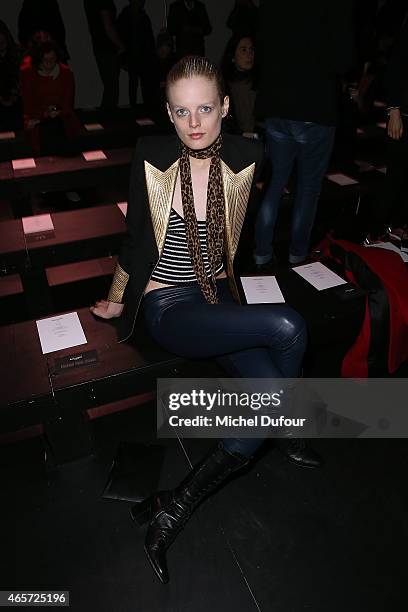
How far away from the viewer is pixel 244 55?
3695 mm

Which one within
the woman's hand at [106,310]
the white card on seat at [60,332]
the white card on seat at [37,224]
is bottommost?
the white card on seat at [60,332]

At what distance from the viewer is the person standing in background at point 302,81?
2.16 metres

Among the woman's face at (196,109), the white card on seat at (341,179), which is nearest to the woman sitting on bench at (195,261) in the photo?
the woman's face at (196,109)

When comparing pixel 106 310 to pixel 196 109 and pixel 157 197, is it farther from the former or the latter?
pixel 196 109

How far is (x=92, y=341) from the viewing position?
194cm

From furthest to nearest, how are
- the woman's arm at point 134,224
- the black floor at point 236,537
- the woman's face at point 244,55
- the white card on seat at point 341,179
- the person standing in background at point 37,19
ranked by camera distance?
the person standing in background at point 37,19 < the woman's face at point 244,55 < the white card on seat at point 341,179 < the woman's arm at point 134,224 < the black floor at point 236,537

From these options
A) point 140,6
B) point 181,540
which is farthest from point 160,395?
point 140,6

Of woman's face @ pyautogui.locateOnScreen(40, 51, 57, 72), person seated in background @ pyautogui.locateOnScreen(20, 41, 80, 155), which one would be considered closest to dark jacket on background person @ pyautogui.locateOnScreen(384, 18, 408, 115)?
person seated in background @ pyautogui.locateOnScreen(20, 41, 80, 155)

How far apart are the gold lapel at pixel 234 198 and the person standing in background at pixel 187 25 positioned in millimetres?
4146

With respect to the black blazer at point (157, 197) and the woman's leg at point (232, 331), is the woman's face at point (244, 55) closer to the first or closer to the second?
the black blazer at point (157, 197)

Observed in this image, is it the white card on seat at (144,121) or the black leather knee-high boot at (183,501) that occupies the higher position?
the white card on seat at (144,121)

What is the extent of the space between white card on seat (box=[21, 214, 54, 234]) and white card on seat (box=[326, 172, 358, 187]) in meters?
2.08

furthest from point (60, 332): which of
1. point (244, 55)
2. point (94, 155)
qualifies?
point (244, 55)

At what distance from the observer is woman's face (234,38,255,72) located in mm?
3648
